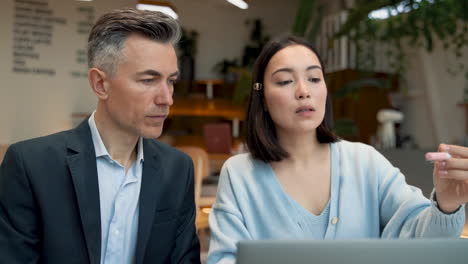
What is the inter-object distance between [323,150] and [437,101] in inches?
259

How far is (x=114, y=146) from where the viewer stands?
50.7 inches

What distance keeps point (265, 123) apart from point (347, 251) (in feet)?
2.37

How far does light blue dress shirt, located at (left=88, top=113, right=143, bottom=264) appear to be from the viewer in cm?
123

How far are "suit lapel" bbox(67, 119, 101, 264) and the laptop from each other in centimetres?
64

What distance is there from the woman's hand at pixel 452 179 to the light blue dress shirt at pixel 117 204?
72 centimetres

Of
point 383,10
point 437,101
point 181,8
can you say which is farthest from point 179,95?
point 383,10

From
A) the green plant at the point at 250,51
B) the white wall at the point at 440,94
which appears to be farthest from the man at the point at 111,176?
the green plant at the point at 250,51

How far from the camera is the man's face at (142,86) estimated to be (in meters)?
Result: 1.19

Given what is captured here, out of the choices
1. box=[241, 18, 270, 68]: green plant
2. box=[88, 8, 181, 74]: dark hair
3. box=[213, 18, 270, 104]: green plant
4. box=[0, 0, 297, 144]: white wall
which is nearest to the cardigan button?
box=[88, 8, 181, 74]: dark hair

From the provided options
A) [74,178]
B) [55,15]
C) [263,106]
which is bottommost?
[74,178]

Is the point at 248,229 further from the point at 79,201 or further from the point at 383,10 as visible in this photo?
the point at 383,10

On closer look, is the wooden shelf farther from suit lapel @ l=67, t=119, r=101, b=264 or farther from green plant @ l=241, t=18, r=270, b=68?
suit lapel @ l=67, t=119, r=101, b=264

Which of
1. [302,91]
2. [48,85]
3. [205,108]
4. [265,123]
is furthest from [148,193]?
[205,108]

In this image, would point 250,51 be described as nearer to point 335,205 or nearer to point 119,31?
point 119,31
